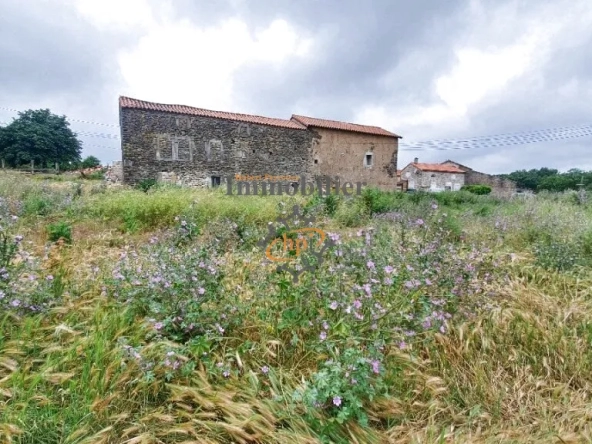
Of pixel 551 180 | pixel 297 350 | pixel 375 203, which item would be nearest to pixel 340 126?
pixel 375 203

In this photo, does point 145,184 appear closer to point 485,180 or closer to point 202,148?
point 202,148

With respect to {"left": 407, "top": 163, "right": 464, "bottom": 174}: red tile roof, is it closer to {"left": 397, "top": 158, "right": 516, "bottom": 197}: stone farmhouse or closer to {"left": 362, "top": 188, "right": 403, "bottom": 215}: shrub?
{"left": 397, "top": 158, "right": 516, "bottom": 197}: stone farmhouse

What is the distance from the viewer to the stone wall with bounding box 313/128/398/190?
19.9m

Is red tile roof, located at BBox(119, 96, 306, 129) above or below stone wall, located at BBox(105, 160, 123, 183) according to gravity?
above

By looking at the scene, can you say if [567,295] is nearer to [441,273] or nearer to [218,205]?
[441,273]

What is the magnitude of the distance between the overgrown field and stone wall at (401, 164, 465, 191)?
1384 inches

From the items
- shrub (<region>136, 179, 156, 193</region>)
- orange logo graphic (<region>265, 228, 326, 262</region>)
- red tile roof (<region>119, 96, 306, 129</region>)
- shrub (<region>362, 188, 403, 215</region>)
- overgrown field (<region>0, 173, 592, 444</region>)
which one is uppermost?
red tile roof (<region>119, 96, 306, 129</region>)

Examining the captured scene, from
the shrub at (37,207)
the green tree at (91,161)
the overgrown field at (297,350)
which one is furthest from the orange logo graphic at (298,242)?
the green tree at (91,161)

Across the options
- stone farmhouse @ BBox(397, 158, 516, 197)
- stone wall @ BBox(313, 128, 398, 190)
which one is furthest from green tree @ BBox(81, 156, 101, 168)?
stone farmhouse @ BBox(397, 158, 516, 197)

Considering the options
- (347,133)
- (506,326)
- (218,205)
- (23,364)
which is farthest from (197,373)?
(347,133)

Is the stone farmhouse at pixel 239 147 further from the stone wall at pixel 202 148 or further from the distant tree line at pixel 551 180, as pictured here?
the distant tree line at pixel 551 180

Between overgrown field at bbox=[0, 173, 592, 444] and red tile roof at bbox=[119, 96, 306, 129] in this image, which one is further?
red tile roof at bbox=[119, 96, 306, 129]

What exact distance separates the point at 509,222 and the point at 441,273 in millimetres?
2955

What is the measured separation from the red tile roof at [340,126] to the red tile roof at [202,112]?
0.54 m
